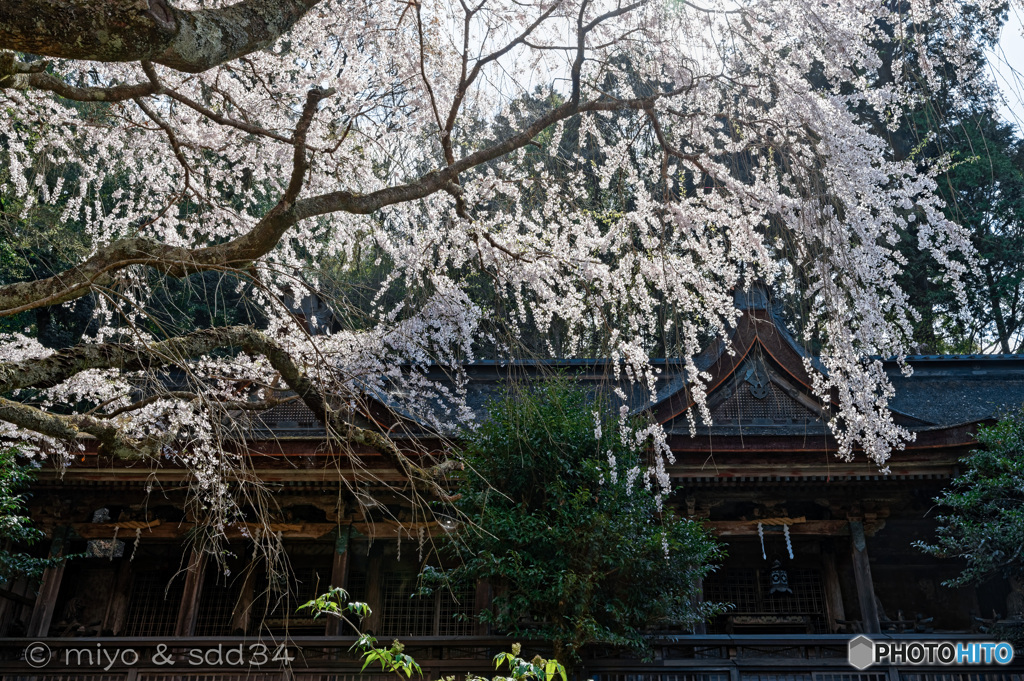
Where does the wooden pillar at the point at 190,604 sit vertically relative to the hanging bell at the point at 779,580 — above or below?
below

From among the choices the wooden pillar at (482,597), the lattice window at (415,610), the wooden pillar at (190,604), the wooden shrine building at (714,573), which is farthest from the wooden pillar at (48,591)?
the wooden pillar at (482,597)

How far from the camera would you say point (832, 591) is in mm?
9961

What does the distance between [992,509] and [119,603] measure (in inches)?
423

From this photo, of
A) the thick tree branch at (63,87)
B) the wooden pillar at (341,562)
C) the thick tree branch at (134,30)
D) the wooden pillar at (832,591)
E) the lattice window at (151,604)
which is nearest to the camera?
the thick tree branch at (134,30)

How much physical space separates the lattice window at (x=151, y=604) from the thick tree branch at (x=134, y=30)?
9153 millimetres

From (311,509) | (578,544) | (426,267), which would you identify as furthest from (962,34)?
(311,509)

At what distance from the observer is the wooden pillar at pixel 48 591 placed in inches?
357

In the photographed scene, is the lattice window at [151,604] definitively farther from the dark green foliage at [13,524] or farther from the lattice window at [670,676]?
the lattice window at [670,676]

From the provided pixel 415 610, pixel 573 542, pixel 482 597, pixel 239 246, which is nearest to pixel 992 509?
pixel 573 542

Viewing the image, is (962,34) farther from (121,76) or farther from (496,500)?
(121,76)

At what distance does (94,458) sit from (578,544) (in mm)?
6085

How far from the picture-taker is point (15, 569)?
8.37 m

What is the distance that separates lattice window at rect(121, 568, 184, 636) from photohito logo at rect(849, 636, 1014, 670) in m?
8.65

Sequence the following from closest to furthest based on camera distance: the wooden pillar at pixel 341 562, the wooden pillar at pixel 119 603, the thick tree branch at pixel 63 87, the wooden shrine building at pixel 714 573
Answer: the thick tree branch at pixel 63 87, the wooden shrine building at pixel 714 573, the wooden pillar at pixel 341 562, the wooden pillar at pixel 119 603
